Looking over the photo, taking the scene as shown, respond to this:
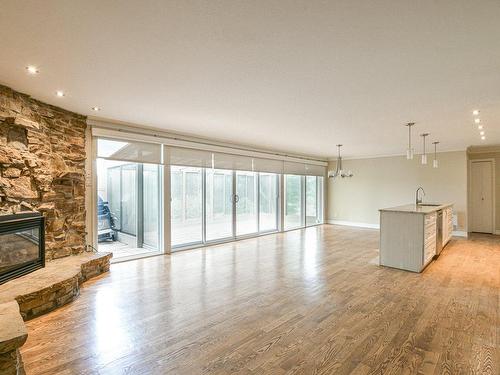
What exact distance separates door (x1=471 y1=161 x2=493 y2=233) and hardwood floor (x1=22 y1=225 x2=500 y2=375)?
4173mm

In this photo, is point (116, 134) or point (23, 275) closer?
point (23, 275)

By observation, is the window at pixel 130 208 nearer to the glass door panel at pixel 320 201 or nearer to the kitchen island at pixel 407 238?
the kitchen island at pixel 407 238

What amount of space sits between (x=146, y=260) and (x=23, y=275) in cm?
199

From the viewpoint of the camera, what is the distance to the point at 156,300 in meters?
3.26

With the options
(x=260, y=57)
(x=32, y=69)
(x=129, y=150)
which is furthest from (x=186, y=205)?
(x=260, y=57)

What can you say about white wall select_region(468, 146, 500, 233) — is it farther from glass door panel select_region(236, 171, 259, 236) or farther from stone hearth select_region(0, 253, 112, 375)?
stone hearth select_region(0, 253, 112, 375)

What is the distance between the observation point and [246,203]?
7.31 m

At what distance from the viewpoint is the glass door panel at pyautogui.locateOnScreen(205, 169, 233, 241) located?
640cm

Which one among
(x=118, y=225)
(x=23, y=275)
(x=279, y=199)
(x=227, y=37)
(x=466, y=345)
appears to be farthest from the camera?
(x=279, y=199)

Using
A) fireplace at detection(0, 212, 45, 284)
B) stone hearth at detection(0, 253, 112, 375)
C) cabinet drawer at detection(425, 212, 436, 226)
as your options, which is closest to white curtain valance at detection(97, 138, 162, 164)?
fireplace at detection(0, 212, 45, 284)

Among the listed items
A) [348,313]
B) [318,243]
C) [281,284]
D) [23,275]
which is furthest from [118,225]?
A: [348,313]

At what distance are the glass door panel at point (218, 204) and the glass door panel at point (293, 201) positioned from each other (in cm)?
236

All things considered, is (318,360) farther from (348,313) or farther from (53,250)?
(53,250)

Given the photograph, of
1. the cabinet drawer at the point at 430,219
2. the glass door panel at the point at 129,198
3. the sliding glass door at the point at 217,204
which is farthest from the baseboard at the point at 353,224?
the glass door panel at the point at 129,198
